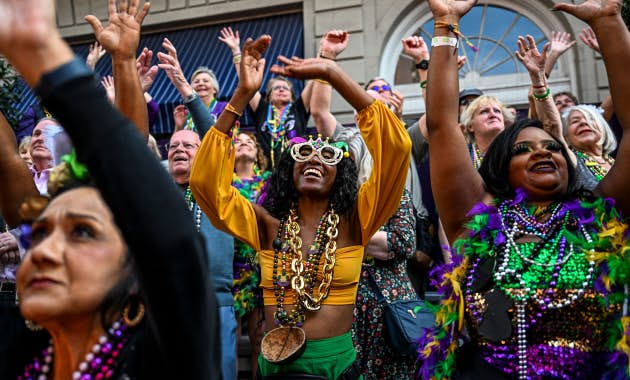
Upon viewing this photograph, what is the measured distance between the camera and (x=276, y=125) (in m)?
5.68

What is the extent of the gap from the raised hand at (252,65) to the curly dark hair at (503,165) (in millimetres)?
1174

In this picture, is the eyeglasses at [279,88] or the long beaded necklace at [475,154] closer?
the long beaded necklace at [475,154]

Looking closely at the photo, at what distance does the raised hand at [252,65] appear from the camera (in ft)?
9.98

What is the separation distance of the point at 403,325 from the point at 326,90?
5.05ft

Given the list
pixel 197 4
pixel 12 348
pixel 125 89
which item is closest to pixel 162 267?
pixel 12 348

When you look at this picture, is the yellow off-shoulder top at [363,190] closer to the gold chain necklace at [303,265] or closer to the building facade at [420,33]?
the gold chain necklace at [303,265]

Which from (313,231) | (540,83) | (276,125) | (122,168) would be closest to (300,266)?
(313,231)

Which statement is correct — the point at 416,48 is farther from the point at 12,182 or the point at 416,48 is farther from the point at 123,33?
the point at 12,182

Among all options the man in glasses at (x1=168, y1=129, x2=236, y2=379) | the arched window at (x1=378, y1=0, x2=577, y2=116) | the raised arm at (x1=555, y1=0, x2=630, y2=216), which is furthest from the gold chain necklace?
the arched window at (x1=378, y1=0, x2=577, y2=116)

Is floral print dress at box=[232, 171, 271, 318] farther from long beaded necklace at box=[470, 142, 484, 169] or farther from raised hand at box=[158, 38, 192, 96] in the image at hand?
long beaded necklace at box=[470, 142, 484, 169]

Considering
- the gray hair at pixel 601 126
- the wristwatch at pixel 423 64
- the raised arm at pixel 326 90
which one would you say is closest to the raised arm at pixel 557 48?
the gray hair at pixel 601 126

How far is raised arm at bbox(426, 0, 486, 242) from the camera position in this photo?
2.55 meters

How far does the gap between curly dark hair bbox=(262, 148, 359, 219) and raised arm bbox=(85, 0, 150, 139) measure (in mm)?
1244

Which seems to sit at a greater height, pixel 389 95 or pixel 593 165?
pixel 389 95
